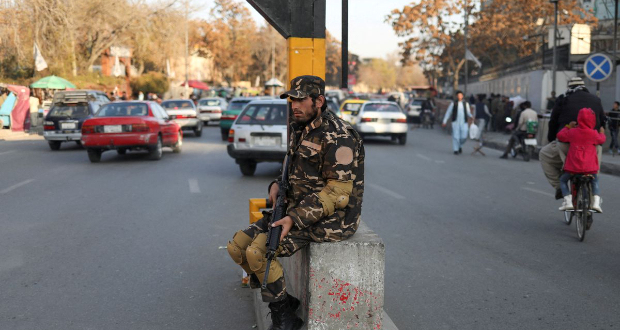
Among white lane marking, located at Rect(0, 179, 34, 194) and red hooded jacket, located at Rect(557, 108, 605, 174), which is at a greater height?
red hooded jacket, located at Rect(557, 108, 605, 174)

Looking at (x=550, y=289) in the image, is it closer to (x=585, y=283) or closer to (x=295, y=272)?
(x=585, y=283)

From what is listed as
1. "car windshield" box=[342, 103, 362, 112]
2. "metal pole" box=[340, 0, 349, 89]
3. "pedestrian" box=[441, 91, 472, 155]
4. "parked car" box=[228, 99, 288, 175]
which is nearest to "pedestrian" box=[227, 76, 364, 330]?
"metal pole" box=[340, 0, 349, 89]

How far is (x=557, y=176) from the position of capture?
28.8 feet

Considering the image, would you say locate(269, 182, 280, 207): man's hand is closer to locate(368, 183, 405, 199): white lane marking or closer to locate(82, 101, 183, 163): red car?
locate(368, 183, 405, 199): white lane marking

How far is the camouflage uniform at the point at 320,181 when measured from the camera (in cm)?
377

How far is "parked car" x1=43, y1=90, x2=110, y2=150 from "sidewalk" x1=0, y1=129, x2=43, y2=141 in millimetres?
5258

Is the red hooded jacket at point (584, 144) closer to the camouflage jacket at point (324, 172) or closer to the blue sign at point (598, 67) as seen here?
the camouflage jacket at point (324, 172)

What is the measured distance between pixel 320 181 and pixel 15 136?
24587mm

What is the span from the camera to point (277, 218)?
3.89 m

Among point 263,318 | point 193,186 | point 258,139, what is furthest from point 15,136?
point 263,318

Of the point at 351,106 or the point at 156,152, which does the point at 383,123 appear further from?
the point at 156,152

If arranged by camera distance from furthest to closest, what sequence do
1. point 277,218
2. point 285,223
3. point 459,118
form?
1. point 459,118
2. point 277,218
3. point 285,223

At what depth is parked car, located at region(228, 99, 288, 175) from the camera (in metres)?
12.9

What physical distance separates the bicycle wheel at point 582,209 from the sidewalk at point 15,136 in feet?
72.1
